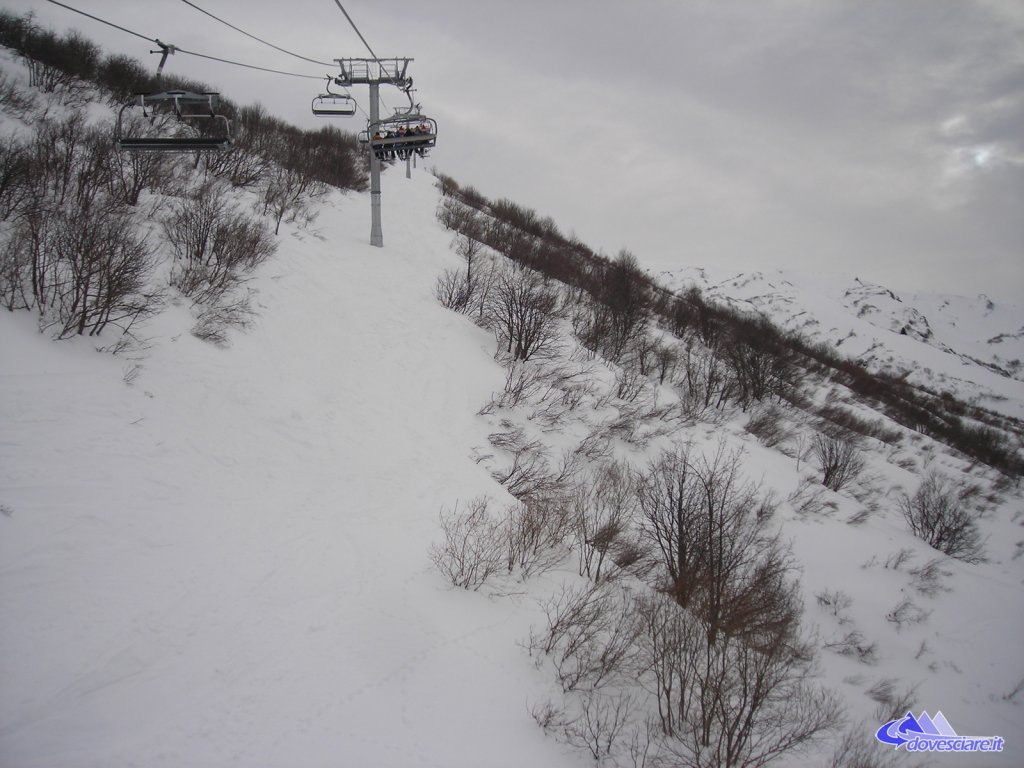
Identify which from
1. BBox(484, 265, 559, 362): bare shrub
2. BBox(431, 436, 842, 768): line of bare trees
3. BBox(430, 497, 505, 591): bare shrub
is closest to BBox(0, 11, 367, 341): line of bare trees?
BBox(430, 497, 505, 591): bare shrub

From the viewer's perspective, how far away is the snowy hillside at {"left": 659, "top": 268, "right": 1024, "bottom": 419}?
61000 millimetres

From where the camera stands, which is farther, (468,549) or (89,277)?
(468,549)

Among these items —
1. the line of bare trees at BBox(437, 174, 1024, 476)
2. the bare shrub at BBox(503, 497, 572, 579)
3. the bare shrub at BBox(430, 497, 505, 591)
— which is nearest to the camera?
the bare shrub at BBox(430, 497, 505, 591)

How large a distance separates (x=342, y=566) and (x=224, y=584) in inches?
64.4

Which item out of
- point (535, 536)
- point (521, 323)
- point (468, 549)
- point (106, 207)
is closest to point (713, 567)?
point (535, 536)

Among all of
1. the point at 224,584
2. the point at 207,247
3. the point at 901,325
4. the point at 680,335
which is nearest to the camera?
the point at 224,584

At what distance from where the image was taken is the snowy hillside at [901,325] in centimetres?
6100

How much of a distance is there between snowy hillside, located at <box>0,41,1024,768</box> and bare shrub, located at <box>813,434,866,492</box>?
9.21ft

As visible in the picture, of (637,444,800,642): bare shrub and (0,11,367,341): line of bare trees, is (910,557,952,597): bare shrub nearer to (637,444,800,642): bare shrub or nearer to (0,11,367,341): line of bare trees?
(637,444,800,642): bare shrub

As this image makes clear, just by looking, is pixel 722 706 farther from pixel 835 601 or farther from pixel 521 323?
pixel 521 323

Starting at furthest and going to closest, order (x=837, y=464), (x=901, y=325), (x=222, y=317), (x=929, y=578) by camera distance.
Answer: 1. (x=901, y=325)
2. (x=837, y=464)
3. (x=929, y=578)
4. (x=222, y=317)

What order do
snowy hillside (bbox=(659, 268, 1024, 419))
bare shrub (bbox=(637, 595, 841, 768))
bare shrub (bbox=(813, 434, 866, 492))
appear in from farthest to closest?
snowy hillside (bbox=(659, 268, 1024, 419))
bare shrub (bbox=(813, 434, 866, 492))
bare shrub (bbox=(637, 595, 841, 768))

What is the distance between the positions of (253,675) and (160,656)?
987mm

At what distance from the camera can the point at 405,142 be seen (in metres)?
11.2
